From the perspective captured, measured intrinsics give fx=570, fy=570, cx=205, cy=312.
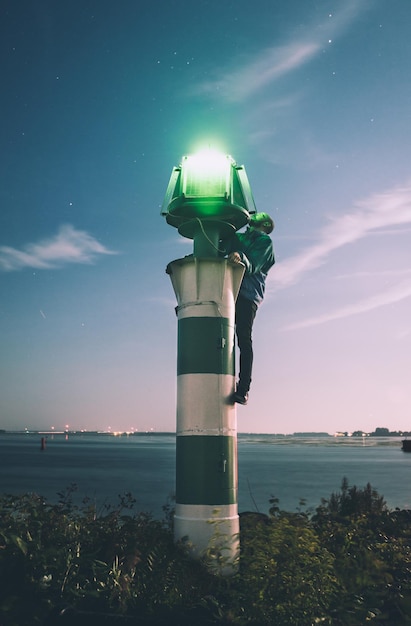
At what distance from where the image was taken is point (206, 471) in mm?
7418

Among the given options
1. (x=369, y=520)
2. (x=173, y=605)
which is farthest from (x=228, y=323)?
(x=369, y=520)

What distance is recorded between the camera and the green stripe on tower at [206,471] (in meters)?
7.40

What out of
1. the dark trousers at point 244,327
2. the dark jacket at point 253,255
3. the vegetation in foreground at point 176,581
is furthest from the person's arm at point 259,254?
the vegetation in foreground at point 176,581

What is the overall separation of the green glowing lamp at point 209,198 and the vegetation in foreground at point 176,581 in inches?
158

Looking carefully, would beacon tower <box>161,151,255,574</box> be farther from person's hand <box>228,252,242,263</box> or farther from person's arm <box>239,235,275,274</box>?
person's arm <box>239,235,275,274</box>

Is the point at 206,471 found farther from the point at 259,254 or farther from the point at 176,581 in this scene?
the point at 259,254

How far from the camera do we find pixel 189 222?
326 inches

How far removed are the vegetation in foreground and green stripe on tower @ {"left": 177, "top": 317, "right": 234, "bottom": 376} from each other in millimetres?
2157

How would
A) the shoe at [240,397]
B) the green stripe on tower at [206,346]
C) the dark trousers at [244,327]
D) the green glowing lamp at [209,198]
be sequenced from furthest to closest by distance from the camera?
the dark trousers at [244,327]
the green glowing lamp at [209,198]
the shoe at [240,397]
the green stripe on tower at [206,346]

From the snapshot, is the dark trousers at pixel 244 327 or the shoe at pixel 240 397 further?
the dark trousers at pixel 244 327

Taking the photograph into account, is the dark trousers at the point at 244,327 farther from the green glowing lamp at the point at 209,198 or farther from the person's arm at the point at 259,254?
the green glowing lamp at the point at 209,198

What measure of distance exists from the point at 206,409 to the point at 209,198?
2.94m

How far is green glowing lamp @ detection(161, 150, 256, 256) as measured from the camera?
8.09m

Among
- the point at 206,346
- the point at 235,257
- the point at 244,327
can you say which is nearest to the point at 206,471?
the point at 206,346
